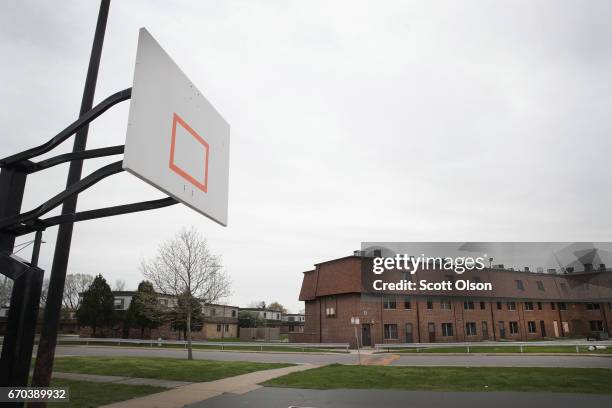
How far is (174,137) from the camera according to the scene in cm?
568

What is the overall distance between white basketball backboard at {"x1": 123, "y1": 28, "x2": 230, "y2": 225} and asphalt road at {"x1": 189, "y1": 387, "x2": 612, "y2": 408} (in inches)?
266

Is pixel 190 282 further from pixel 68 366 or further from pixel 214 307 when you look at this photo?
pixel 214 307

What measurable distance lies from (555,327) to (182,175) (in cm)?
6642

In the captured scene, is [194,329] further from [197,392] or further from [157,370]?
[197,392]

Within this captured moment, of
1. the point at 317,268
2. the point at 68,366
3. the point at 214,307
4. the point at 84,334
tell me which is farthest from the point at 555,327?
the point at 84,334

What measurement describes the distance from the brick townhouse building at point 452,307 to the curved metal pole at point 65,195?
4071cm

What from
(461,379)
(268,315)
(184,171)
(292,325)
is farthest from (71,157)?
(268,315)

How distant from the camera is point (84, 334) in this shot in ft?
181

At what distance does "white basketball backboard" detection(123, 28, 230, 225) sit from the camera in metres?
4.90

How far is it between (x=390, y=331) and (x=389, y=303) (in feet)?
9.90

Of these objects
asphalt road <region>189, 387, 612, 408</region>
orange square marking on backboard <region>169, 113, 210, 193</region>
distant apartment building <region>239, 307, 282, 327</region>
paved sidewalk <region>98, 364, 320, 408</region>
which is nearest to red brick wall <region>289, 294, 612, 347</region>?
distant apartment building <region>239, 307, 282, 327</region>

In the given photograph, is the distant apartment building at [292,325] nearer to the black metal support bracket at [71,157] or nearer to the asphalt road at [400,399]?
the asphalt road at [400,399]

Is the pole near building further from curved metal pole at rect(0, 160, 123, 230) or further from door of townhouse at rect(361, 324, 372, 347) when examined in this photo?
door of townhouse at rect(361, 324, 372, 347)

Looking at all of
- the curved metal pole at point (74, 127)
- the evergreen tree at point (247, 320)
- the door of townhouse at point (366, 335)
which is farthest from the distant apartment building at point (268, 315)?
the curved metal pole at point (74, 127)
